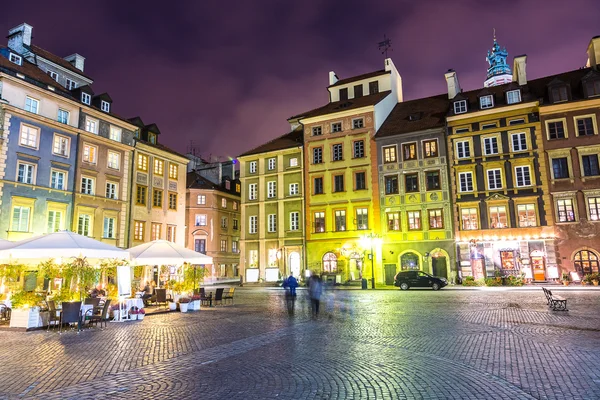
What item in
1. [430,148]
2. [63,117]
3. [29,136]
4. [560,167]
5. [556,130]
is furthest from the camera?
[430,148]

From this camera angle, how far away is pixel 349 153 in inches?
1585

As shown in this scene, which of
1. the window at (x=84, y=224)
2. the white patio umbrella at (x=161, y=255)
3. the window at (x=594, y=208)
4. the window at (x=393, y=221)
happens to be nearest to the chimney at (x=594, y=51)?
the window at (x=594, y=208)

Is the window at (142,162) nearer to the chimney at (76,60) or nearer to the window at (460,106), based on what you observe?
the chimney at (76,60)

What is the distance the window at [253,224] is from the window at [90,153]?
1624cm

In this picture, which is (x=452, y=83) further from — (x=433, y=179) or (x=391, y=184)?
(x=391, y=184)

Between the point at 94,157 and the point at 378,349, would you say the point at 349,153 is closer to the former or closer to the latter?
the point at 94,157

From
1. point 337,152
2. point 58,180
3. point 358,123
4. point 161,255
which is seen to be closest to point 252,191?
point 337,152

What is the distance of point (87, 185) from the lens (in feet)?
109

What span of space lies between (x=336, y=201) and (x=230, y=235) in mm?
22384

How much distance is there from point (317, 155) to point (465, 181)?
14.3 metres

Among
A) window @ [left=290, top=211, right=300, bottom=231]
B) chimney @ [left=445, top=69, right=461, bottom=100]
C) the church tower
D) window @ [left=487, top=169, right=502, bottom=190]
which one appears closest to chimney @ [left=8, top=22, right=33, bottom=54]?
window @ [left=290, top=211, right=300, bottom=231]

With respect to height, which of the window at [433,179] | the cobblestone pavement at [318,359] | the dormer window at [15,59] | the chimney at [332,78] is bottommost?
the cobblestone pavement at [318,359]

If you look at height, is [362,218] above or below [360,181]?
below

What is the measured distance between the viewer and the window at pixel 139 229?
36688 millimetres
